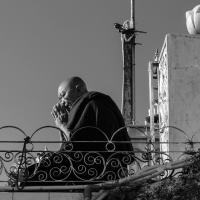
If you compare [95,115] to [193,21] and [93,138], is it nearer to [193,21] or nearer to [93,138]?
[93,138]

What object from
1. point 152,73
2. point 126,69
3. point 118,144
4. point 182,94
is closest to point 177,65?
point 182,94

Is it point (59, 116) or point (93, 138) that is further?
point (59, 116)

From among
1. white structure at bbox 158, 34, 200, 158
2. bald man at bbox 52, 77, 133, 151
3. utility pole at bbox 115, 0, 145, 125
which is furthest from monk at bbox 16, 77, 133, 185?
utility pole at bbox 115, 0, 145, 125

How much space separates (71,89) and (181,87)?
313 centimetres

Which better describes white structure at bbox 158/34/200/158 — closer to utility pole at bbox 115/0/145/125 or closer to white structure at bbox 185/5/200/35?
white structure at bbox 185/5/200/35

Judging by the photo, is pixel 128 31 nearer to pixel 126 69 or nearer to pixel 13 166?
pixel 126 69

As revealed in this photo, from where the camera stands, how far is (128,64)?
Answer: 25.8 meters

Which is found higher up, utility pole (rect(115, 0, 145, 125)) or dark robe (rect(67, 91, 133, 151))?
utility pole (rect(115, 0, 145, 125))

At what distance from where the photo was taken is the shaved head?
32.1 feet

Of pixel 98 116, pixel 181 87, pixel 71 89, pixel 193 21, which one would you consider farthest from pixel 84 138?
pixel 193 21

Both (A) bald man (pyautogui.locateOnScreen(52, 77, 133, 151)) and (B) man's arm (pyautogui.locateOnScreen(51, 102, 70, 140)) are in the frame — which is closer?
(A) bald man (pyautogui.locateOnScreen(52, 77, 133, 151))

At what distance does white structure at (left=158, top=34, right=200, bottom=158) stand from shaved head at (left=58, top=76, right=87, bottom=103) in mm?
2630

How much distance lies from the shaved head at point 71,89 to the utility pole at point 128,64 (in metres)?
14.4

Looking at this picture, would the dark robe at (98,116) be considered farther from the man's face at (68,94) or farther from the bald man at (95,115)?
the man's face at (68,94)
